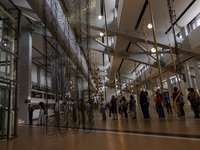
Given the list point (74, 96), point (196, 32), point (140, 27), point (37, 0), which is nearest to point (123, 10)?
point (140, 27)

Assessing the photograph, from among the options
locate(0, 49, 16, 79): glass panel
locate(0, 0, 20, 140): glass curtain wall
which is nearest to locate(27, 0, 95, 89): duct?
locate(0, 0, 20, 140): glass curtain wall

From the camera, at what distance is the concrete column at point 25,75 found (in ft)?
37.6

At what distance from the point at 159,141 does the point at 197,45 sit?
375 inches

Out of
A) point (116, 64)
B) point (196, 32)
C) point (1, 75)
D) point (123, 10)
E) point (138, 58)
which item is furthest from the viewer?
point (116, 64)

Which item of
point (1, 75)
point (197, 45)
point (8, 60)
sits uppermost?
point (197, 45)

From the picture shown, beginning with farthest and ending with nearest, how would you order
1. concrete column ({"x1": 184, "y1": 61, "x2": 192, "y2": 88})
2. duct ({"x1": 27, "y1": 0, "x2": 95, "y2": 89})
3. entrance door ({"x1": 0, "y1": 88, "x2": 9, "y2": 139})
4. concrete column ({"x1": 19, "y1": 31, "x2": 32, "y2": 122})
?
1. concrete column ({"x1": 184, "y1": 61, "x2": 192, "y2": 88})
2. concrete column ({"x1": 19, "y1": 31, "x2": 32, "y2": 122})
3. entrance door ({"x1": 0, "y1": 88, "x2": 9, "y2": 139})
4. duct ({"x1": 27, "y1": 0, "x2": 95, "y2": 89})

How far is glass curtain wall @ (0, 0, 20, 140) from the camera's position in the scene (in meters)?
4.77

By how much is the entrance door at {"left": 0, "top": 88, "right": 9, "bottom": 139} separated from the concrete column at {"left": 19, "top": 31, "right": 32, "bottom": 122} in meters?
7.09

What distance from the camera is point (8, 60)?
16.8 feet

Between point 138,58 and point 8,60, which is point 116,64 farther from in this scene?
point 8,60

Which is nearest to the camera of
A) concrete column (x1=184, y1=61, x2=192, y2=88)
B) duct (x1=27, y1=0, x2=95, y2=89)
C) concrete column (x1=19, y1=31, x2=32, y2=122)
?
duct (x1=27, y1=0, x2=95, y2=89)

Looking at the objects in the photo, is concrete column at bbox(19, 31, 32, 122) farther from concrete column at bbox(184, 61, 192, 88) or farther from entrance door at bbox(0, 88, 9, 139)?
concrete column at bbox(184, 61, 192, 88)

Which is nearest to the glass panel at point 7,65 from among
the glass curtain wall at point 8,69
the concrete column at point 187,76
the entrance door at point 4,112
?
the glass curtain wall at point 8,69

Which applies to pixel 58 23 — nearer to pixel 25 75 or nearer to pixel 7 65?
pixel 7 65
